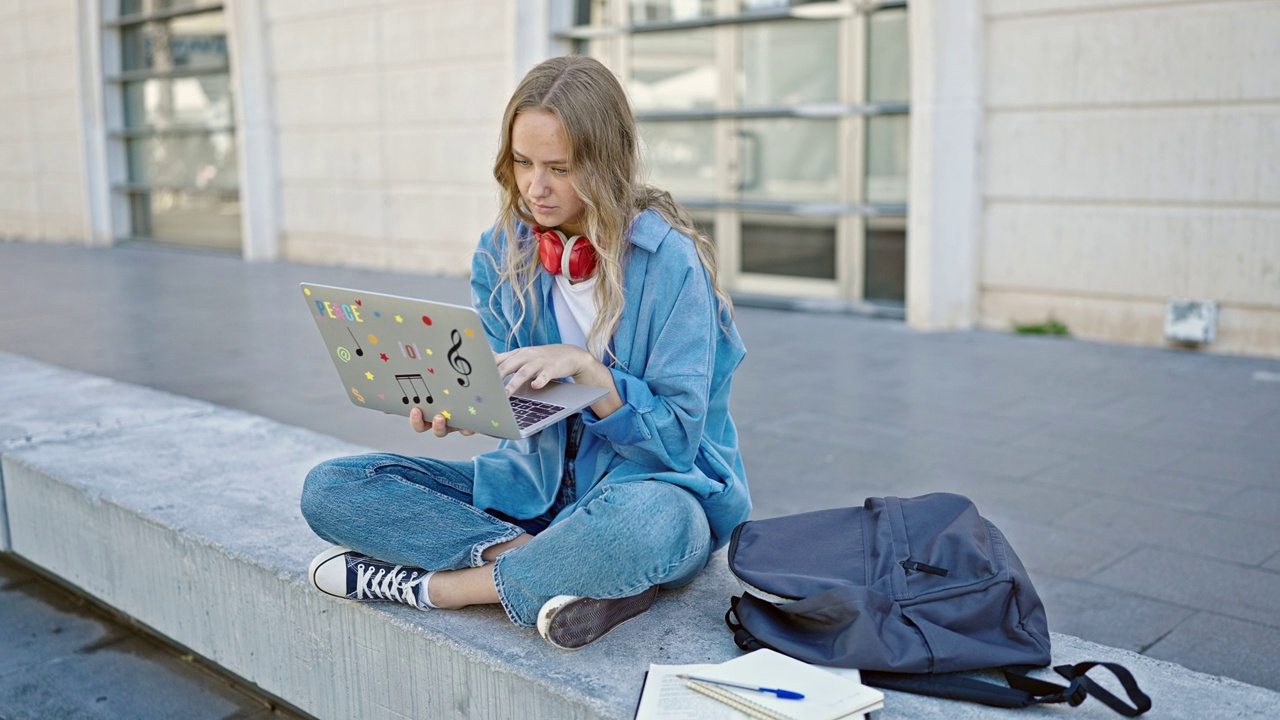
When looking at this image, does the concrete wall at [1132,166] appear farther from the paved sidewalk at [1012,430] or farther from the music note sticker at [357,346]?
the music note sticker at [357,346]

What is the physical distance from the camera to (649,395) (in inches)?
94.3

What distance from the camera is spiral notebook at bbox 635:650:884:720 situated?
6.33ft

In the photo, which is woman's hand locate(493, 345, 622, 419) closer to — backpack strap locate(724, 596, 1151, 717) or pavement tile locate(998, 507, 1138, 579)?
backpack strap locate(724, 596, 1151, 717)

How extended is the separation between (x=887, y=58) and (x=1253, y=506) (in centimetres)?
483

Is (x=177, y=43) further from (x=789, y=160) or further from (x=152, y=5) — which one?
(x=789, y=160)

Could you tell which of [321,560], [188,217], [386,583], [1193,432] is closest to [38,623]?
[321,560]

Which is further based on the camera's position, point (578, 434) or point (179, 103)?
point (179, 103)

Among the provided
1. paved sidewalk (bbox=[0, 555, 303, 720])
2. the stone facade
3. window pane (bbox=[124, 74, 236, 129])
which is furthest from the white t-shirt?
window pane (bbox=[124, 74, 236, 129])

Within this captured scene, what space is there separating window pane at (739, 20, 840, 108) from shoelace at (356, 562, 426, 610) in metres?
6.72

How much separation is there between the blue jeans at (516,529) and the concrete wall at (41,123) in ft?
46.3

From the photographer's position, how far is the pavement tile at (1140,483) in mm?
4234

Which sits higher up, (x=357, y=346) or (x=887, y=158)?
(x=887, y=158)

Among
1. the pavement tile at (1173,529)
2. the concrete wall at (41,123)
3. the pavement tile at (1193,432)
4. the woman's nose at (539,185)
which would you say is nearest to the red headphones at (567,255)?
the woman's nose at (539,185)

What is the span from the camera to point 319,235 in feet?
40.9
